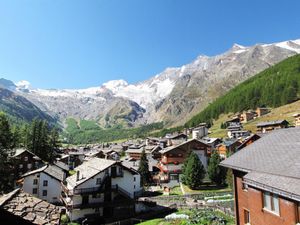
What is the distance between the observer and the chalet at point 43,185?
6391cm

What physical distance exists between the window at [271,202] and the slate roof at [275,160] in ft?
3.79

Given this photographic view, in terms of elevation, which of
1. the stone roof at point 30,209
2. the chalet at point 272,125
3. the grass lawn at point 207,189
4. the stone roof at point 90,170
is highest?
the chalet at point 272,125

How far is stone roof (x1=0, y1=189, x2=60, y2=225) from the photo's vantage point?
16.6m

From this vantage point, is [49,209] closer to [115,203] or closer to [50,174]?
[115,203]

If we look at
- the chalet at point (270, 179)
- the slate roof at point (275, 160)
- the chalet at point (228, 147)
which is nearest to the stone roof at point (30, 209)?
the chalet at point (270, 179)

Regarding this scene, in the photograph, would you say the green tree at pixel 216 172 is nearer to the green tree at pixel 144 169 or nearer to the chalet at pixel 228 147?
the green tree at pixel 144 169

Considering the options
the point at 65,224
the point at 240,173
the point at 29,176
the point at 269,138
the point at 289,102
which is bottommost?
the point at 65,224

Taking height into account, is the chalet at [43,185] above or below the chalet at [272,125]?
below

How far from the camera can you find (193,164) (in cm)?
7194

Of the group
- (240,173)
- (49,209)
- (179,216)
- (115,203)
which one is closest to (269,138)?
(240,173)

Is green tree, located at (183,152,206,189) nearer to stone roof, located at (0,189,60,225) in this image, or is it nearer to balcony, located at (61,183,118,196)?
balcony, located at (61,183,118,196)

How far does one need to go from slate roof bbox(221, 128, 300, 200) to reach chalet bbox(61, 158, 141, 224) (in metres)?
35.4

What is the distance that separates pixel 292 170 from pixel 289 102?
189465 millimetres

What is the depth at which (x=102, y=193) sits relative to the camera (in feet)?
175
